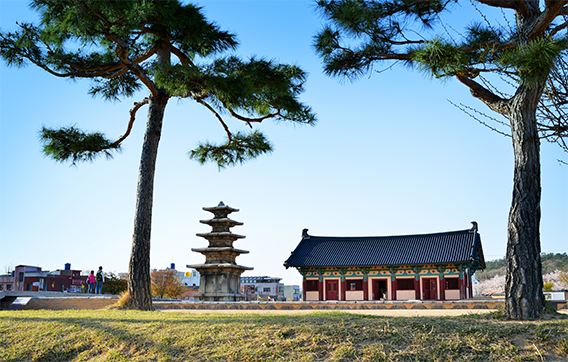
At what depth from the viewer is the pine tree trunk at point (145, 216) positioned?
10.8 metres

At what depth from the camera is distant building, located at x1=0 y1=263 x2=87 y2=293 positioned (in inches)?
1490

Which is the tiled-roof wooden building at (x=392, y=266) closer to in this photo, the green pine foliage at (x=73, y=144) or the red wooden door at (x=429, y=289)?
the red wooden door at (x=429, y=289)

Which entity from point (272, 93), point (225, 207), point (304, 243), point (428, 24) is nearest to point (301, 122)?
point (272, 93)

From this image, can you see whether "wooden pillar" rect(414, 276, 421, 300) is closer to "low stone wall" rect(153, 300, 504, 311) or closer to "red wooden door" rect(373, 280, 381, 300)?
"red wooden door" rect(373, 280, 381, 300)

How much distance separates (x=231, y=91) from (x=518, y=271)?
6352 millimetres

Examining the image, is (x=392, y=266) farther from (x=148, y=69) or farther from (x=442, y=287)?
(x=148, y=69)

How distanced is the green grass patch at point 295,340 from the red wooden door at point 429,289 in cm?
1992

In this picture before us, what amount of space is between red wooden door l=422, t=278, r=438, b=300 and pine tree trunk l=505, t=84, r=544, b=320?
786 inches

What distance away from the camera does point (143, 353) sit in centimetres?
597

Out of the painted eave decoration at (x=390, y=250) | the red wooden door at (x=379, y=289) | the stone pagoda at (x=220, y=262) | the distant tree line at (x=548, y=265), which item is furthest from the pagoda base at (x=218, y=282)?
the distant tree line at (x=548, y=265)

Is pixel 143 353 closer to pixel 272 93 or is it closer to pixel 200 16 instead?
pixel 272 93

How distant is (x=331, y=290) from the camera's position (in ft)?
90.7

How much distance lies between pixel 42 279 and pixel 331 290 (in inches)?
988

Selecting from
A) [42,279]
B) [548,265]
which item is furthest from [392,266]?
[548,265]
